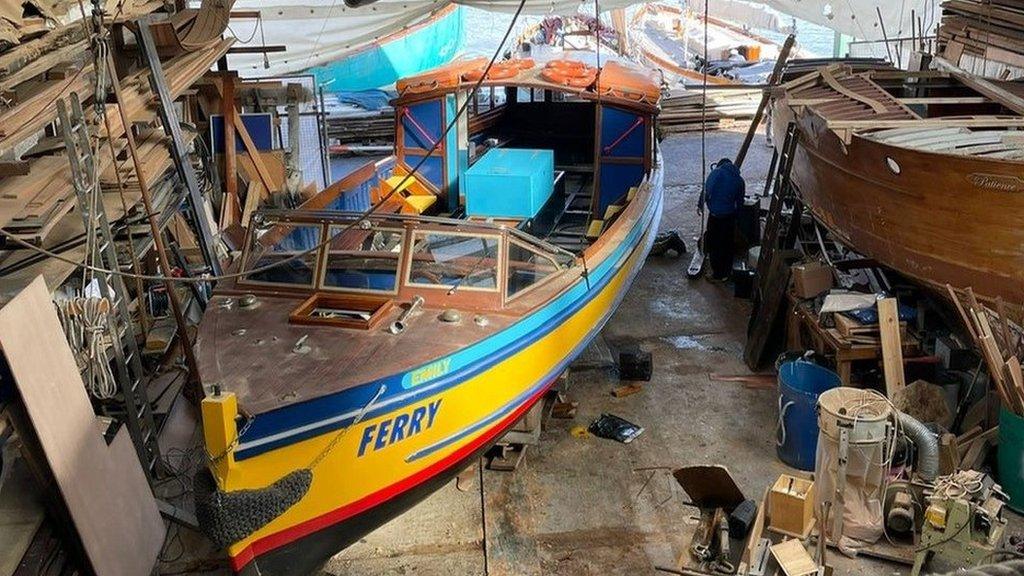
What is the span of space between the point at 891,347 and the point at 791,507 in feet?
7.10

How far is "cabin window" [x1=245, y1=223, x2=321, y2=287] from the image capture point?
6.27 meters

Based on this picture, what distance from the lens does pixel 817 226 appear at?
920 centimetres

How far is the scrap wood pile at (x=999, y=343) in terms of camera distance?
5.43 metres

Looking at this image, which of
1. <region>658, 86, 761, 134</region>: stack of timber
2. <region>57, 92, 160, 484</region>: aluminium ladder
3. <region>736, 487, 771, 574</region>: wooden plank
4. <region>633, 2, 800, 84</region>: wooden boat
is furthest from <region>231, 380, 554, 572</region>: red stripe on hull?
<region>633, 2, 800, 84</region>: wooden boat

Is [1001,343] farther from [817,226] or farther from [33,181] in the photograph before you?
[33,181]

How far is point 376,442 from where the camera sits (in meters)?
4.94

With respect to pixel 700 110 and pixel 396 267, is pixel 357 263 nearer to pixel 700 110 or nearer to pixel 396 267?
pixel 396 267

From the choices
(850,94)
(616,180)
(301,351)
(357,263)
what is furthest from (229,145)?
(850,94)

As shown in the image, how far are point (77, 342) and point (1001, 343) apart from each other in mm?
6179

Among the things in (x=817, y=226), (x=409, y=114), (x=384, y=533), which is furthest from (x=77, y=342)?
(x=817, y=226)

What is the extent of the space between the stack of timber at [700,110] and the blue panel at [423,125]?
31.3ft

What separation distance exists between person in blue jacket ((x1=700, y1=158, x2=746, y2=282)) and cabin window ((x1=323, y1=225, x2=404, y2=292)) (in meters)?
4.88

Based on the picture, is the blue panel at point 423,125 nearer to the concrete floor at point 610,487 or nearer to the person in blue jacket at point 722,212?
the concrete floor at point 610,487

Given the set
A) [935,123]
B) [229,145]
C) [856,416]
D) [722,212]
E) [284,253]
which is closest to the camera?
[856,416]
